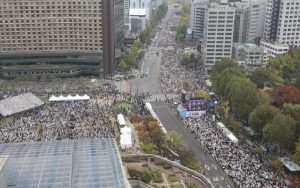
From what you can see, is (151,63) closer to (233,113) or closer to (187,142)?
(233,113)

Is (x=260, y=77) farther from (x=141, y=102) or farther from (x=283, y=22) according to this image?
(x=283, y=22)

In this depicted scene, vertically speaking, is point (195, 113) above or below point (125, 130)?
below

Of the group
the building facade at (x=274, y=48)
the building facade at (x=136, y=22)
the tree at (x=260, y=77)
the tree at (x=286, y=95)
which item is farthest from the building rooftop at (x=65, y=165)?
the building facade at (x=136, y=22)

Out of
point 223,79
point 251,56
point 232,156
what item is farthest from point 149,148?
point 251,56

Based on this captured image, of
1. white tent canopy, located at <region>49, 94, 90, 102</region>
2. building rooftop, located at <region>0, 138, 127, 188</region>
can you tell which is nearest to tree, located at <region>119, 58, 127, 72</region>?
white tent canopy, located at <region>49, 94, 90, 102</region>

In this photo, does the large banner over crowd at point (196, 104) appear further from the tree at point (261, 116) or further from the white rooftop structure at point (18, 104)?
the white rooftop structure at point (18, 104)

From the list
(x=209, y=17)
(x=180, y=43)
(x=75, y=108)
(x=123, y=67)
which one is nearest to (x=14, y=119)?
(x=75, y=108)

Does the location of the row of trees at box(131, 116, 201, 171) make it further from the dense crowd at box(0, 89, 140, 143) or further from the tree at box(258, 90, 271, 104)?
the tree at box(258, 90, 271, 104)
